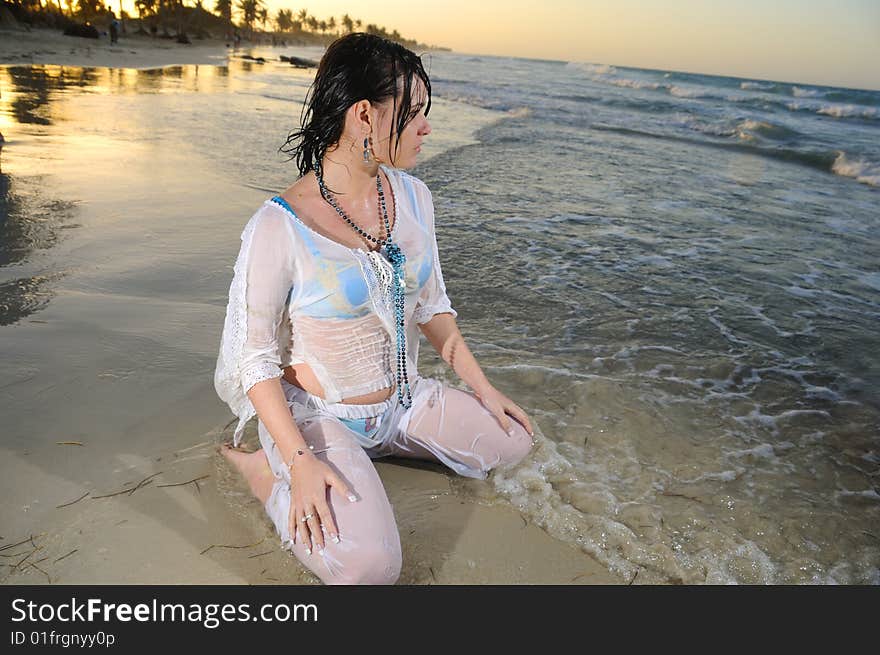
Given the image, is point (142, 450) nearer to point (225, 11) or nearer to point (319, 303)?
point (319, 303)

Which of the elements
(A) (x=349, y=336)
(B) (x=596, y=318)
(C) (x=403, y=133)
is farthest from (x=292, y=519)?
(B) (x=596, y=318)

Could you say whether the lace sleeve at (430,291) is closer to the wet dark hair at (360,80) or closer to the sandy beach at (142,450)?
the wet dark hair at (360,80)

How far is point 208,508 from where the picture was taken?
93.7 inches

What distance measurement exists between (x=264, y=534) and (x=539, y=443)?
4.53 ft

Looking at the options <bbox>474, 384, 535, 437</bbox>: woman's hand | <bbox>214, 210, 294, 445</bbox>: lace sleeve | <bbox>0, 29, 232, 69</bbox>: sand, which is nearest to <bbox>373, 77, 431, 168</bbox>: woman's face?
<bbox>214, 210, 294, 445</bbox>: lace sleeve

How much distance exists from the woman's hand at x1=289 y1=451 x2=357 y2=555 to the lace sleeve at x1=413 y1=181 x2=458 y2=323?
0.92m

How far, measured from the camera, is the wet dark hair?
6.73 feet

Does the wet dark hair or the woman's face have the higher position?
the wet dark hair

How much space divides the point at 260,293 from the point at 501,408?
1116 mm

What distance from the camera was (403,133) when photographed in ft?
7.11

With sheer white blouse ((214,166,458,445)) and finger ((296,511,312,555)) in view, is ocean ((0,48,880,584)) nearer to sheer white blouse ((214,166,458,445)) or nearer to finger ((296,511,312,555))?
sheer white blouse ((214,166,458,445))
